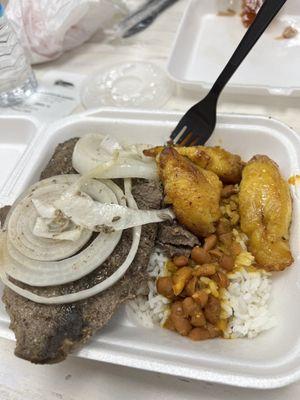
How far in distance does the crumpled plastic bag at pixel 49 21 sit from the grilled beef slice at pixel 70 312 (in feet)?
6.40

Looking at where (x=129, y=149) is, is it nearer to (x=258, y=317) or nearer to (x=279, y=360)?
(x=258, y=317)

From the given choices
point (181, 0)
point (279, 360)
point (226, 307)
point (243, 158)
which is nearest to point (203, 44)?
point (181, 0)

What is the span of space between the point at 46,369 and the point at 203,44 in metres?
2.41

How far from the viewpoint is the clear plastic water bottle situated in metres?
2.58

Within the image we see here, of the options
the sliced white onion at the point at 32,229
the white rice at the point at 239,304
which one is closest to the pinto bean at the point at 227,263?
the white rice at the point at 239,304

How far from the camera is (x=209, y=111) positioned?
2111mm

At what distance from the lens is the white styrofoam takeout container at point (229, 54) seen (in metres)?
2.56

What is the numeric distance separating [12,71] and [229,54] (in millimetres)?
1505

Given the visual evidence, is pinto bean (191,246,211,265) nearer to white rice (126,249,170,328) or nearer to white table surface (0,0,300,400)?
white rice (126,249,170,328)

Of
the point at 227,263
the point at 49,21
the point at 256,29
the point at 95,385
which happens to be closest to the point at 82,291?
the point at 95,385

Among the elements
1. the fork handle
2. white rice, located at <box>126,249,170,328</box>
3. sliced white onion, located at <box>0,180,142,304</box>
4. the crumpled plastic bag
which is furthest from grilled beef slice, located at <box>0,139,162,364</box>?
the crumpled plastic bag

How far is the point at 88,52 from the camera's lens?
128 inches

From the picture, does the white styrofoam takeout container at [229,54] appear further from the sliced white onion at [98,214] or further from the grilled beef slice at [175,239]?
the sliced white onion at [98,214]

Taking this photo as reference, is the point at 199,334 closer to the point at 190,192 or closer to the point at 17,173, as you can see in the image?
the point at 190,192
